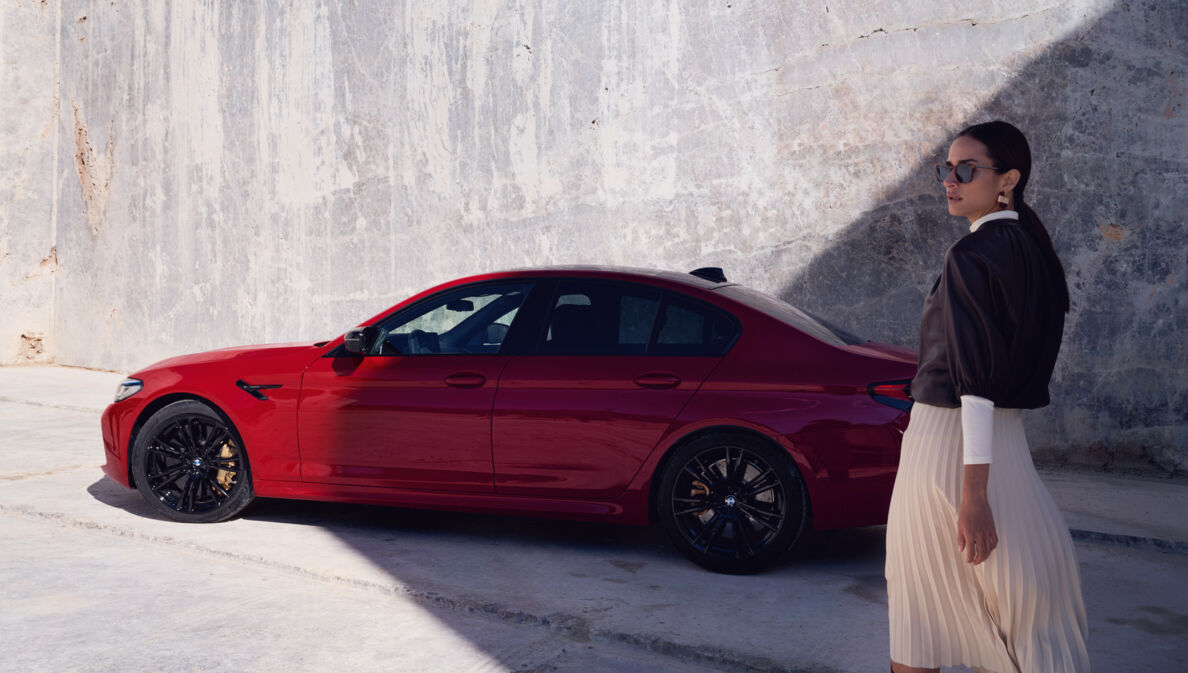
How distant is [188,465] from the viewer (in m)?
5.88

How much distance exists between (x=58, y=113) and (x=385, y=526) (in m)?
12.5

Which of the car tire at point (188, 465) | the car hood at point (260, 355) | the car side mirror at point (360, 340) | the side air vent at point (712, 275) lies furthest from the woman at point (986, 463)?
the car tire at point (188, 465)

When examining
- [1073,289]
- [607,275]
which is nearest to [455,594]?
[607,275]

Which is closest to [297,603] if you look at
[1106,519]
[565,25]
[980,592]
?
[980,592]

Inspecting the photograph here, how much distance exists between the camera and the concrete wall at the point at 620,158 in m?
7.32

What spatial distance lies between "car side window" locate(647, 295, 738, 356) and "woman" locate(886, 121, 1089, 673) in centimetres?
253

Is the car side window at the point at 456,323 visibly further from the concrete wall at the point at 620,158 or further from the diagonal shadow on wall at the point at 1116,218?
the diagonal shadow on wall at the point at 1116,218

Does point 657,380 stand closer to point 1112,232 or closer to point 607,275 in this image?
point 607,275

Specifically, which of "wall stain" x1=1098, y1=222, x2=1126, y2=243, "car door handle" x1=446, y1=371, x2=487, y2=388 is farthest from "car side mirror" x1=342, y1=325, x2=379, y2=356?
"wall stain" x1=1098, y1=222, x2=1126, y2=243

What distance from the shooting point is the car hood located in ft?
19.0

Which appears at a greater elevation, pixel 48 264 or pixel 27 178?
pixel 27 178

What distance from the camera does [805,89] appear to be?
27.3ft

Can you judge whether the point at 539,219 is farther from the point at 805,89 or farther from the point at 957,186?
the point at 957,186

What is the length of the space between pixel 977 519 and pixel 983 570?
15cm
